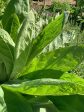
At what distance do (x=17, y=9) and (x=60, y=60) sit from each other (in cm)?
33

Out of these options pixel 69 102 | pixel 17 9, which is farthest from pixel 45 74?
pixel 17 9

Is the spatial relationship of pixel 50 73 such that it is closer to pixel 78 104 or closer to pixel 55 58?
pixel 55 58

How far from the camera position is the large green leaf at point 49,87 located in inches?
62.9

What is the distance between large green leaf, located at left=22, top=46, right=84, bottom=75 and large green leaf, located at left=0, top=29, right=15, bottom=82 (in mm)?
114

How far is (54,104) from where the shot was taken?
1.84 m

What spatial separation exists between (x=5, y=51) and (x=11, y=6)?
1.07ft

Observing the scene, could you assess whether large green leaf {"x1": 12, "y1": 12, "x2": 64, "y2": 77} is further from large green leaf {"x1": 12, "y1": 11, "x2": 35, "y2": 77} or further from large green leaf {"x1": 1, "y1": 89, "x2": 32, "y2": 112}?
large green leaf {"x1": 1, "y1": 89, "x2": 32, "y2": 112}

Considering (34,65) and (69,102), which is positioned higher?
(34,65)

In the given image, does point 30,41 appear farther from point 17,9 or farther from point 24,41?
point 17,9

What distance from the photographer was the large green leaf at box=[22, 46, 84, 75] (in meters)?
1.88

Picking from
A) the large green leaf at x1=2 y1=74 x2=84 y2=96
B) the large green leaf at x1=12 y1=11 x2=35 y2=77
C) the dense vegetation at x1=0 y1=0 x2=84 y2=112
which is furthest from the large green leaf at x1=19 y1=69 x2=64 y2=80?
the large green leaf at x1=2 y1=74 x2=84 y2=96

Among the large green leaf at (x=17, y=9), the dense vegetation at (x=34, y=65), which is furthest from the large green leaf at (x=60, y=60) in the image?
the large green leaf at (x=17, y=9)

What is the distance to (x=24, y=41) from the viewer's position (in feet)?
5.80

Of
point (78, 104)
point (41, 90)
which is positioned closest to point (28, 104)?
point (41, 90)
